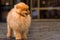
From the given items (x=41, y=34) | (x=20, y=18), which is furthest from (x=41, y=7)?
(x=20, y=18)

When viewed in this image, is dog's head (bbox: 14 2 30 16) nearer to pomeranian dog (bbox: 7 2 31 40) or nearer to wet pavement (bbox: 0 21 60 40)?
pomeranian dog (bbox: 7 2 31 40)

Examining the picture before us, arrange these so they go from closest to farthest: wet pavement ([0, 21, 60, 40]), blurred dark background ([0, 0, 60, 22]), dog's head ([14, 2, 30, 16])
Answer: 1. dog's head ([14, 2, 30, 16])
2. wet pavement ([0, 21, 60, 40])
3. blurred dark background ([0, 0, 60, 22])

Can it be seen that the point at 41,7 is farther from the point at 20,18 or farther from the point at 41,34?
the point at 20,18

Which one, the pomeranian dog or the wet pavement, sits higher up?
the pomeranian dog

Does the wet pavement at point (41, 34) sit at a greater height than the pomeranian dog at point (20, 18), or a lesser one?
lesser

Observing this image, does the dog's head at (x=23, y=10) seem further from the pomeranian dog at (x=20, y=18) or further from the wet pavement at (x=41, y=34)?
the wet pavement at (x=41, y=34)

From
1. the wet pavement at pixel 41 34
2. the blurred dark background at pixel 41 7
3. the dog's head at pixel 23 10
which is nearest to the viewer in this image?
the dog's head at pixel 23 10

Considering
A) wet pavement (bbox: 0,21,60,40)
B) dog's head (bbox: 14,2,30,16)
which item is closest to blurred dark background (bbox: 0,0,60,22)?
wet pavement (bbox: 0,21,60,40)

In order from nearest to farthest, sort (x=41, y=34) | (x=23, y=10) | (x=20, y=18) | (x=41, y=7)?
(x=23, y=10) → (x=20, y=18) → (x=41, y=34) → (x=41, y=7)

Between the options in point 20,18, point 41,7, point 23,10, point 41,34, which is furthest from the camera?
point 41,7

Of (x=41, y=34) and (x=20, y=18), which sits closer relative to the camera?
(x=20, y=18)

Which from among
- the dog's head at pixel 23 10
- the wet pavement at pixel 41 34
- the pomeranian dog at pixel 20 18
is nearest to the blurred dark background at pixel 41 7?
the wet pavement at pixel 41 34

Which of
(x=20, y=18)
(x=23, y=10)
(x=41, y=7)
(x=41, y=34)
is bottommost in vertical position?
(x=41, y=34)

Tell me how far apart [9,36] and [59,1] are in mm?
7958
